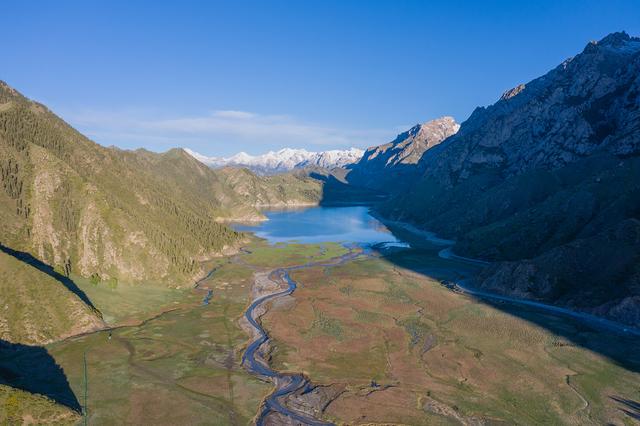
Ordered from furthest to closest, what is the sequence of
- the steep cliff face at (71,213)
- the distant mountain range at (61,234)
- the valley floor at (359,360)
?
the steep cliff face at (71,213) < the distant mountain range at (61,234) < the valley floor at (359,360)

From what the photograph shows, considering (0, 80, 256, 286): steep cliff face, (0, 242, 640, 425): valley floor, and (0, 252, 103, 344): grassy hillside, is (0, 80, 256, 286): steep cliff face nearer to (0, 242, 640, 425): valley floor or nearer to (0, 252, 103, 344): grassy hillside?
(0, 242, 640, 425): valley floor

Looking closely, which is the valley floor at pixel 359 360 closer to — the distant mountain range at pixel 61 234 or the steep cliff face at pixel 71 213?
the distant mountain range at pixel 61 234

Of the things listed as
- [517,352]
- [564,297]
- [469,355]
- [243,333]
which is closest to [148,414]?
[243,333]

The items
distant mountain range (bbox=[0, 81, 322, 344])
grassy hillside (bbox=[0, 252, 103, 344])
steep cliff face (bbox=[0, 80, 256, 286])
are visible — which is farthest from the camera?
steep cliff face (bbox=[0, 80, 256, 286])

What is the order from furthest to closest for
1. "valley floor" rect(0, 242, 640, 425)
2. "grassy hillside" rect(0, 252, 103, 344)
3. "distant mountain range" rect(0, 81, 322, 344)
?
"distant mountain range" rect(0, 81, 322, 344) → "grassy hillside" rect(0, 252, 103, 344) → "valley floor" rect(0, 242, 640, 425)

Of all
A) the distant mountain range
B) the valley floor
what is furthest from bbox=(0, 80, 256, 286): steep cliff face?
the valley floor

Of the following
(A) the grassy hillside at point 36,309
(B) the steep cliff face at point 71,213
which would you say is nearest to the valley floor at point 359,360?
(A) the grassy hillside at point 36,309

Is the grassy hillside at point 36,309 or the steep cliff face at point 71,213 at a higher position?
the steep cliff face at point 71,213

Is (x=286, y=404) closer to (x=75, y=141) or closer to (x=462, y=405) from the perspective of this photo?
(x=462, y=405)


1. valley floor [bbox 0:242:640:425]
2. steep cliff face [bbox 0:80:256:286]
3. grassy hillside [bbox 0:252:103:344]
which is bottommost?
valley floor [bbox 0:242:640:425]
